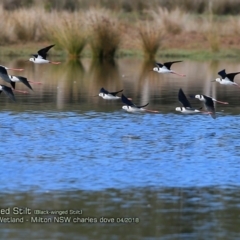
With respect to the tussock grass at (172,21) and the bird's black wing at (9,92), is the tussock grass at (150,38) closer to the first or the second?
the tussock grass at (172,21)

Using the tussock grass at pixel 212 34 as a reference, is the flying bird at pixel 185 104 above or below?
above

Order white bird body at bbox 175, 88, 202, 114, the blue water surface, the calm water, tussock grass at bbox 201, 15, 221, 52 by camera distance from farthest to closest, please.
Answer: tussock grass at bbox 201, 15, 221, 52 < white bird body at bbox 175, 88, 202, 114 < the blue water surface < the calm water

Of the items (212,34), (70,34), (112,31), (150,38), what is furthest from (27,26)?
(212,34)

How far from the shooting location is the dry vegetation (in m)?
26.1

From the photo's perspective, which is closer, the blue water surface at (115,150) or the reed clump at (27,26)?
the blue water surface at (115,150)

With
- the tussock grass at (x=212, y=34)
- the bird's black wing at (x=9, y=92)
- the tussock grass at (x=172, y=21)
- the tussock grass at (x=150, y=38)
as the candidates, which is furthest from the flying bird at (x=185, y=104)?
the tussock grass at (x=172, y=21)

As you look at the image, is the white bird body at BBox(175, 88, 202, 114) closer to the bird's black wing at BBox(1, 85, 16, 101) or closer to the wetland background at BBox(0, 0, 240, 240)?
the wetland background at BBox(0, 0, 240, 240)

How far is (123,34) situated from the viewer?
28.4 meters

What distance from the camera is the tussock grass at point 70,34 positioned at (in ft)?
85.3

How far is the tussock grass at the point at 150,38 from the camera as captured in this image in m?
26.1

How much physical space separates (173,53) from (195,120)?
13.1 meters

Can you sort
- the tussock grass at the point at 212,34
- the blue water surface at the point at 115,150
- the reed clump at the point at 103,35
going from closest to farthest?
the blue water surface at the point at 115,150 < the reed clump at the point at 103,35 < the tussock grass at the point at 212,34

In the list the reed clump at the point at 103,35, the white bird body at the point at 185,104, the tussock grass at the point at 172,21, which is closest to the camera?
the white bird body at the point at 185,104

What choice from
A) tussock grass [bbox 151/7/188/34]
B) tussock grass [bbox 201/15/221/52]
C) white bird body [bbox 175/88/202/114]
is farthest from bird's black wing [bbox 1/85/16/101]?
tussock grass [bbox 151/7/188/34]
